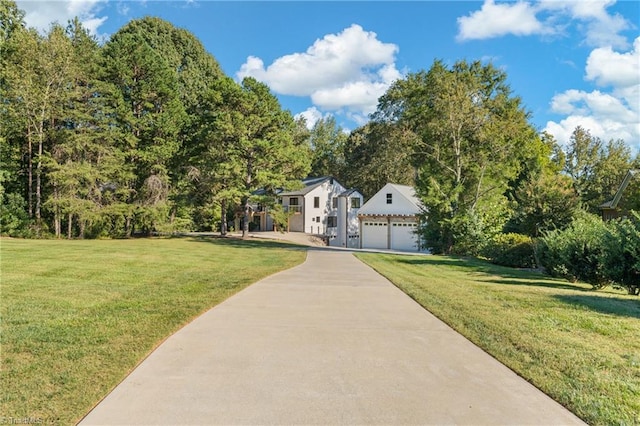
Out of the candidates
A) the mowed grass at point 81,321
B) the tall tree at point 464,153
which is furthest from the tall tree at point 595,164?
the mowed grass at point 81,321

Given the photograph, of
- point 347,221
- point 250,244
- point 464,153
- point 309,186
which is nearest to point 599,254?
point 464,153

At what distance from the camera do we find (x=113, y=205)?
2866 cm

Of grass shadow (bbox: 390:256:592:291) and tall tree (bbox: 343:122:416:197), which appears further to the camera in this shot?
tall tree (bbox: 343:122:416:197)

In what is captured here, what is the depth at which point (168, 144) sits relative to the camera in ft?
103

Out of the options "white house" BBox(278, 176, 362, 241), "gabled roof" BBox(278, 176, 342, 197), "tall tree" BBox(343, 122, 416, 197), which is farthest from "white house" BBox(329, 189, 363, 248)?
"tall tree" BBox(343, 122, 416, 197)

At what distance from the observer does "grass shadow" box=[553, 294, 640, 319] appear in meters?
7.48

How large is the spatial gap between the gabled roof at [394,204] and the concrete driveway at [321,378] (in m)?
28.2

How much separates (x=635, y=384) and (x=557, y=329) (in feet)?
6.85

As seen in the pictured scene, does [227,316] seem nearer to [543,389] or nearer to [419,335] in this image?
[419,335]

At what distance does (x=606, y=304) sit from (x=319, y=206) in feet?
124

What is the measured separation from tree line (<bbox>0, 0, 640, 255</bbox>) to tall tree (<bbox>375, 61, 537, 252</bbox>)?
0.08 m

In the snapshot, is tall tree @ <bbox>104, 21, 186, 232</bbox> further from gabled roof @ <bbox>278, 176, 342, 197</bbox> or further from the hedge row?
the hedge row

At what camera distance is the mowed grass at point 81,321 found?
3.61 metres

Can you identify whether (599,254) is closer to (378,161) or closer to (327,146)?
(378,161)
